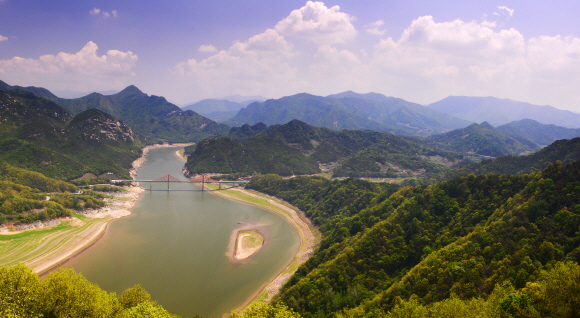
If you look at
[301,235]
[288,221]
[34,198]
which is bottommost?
[301,235]

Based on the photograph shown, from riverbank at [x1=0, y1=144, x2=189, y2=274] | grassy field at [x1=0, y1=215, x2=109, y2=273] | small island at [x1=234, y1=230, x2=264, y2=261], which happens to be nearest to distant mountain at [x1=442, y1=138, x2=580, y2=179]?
small island at [x1=234, y1=230, x2=264, y2=261]

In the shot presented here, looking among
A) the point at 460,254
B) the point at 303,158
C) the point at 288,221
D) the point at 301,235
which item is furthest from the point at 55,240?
the point at 303,158

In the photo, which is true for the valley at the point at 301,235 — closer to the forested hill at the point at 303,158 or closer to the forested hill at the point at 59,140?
the forested hill at the point at 59,140

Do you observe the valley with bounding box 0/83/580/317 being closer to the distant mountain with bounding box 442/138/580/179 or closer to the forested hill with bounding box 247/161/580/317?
the forested hill with bounding box 247/161/580/317

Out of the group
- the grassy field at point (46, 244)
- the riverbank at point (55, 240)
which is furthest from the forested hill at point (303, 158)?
the grassy field at point (46, 244)

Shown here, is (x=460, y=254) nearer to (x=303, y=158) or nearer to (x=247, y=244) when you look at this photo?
(x=247, y=244)

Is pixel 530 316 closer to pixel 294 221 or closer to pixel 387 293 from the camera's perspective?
pixel 387 293

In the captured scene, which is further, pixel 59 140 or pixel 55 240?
pixel 59 140
